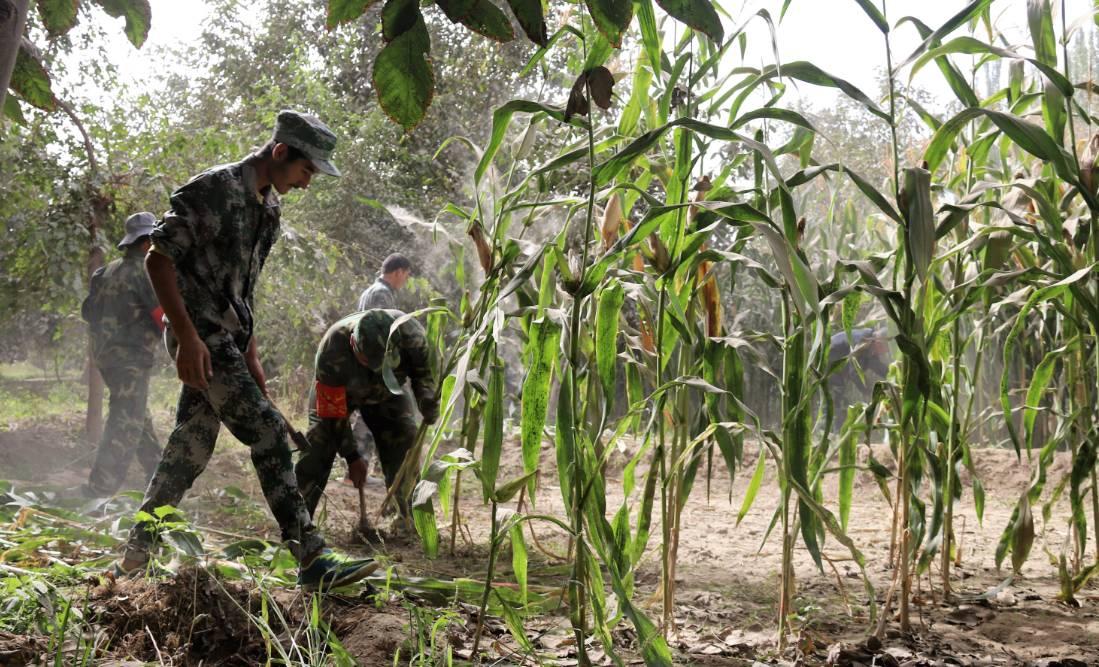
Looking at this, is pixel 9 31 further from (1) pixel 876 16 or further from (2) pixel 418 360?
(2) pixel 418 360

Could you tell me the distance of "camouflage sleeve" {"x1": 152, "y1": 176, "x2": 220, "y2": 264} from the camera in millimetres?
2385

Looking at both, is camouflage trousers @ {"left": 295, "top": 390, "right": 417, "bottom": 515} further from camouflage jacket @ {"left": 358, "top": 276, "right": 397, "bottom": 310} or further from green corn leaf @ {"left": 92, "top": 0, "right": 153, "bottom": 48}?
green corn leaf @ {"left": 92, "top": 0, "right": 153, "bottom": 48}

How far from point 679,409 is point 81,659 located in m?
1.33

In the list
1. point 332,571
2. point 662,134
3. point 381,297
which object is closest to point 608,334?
point 662,134

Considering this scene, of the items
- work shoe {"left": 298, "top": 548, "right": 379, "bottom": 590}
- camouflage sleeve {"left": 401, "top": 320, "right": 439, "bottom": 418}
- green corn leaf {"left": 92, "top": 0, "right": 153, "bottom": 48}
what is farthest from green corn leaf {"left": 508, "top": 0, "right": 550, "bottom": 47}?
camouflage sleeve {"left": 401, "top": 320, "right": 439, "bottom": 418}

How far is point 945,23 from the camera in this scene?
5.53 ft

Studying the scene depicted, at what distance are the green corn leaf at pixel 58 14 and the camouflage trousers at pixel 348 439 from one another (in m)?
2.60

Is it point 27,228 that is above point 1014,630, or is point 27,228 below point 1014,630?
above

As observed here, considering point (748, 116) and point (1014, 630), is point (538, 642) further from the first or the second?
point (748, 116)

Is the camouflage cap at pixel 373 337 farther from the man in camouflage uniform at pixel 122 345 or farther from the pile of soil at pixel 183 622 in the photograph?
the man in camouflage uniform at pixel 122 345

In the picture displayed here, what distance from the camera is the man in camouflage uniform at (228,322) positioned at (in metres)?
2.33

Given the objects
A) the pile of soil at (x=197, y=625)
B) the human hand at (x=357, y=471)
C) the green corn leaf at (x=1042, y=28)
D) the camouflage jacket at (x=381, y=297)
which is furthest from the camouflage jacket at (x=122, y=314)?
the green corn leaf at (x=1042, y=28)

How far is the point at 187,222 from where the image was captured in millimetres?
2424

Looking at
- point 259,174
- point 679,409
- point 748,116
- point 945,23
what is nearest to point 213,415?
point 259,174
